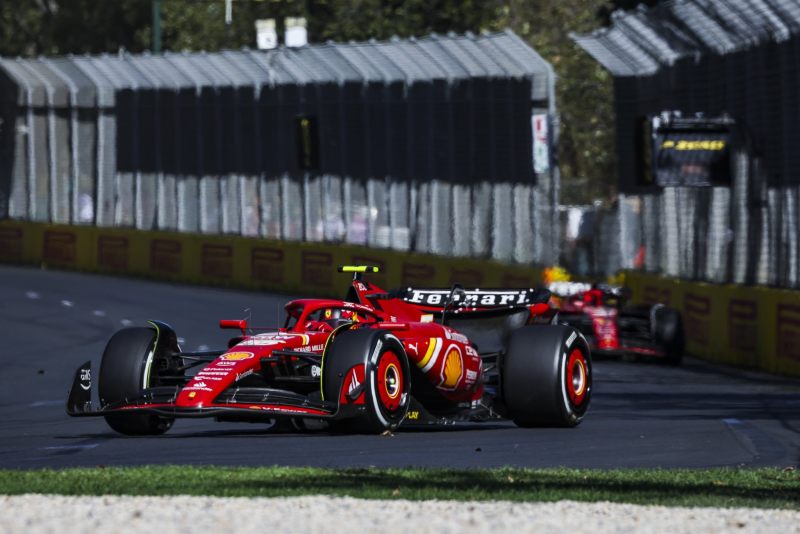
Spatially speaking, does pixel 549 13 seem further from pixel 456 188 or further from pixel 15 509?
pixel 15 509

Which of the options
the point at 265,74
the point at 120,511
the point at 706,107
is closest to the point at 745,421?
the point at 120,511

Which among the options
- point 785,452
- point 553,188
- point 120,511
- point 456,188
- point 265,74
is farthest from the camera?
point 265,74

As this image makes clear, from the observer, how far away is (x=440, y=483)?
10328 mm

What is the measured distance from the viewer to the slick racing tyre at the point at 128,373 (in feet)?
43.8

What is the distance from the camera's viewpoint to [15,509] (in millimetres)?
9062

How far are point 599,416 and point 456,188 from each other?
15.9 metres

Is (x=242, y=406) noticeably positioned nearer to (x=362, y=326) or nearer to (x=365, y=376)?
(x=365, y=376)

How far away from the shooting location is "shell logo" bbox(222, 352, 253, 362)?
43.1 ft

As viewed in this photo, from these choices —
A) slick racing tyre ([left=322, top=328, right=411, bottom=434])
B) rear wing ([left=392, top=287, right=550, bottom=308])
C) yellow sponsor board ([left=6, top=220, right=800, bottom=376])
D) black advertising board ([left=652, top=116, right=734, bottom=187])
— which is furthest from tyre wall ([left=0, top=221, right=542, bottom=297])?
slick racing tyre ([left=322, top=328, right=411, bottom=434])

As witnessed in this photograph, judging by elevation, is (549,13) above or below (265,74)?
above

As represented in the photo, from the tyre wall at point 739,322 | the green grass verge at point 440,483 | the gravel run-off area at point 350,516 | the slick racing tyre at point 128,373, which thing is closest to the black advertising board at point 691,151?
the tyre wall at point 739,322

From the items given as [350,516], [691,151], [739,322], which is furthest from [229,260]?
[350,516]

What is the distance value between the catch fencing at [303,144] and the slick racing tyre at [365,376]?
1601 centimetres

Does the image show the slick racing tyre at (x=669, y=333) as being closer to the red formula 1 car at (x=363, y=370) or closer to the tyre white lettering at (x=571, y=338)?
the red formula 1 car at (x=363, y=370)
